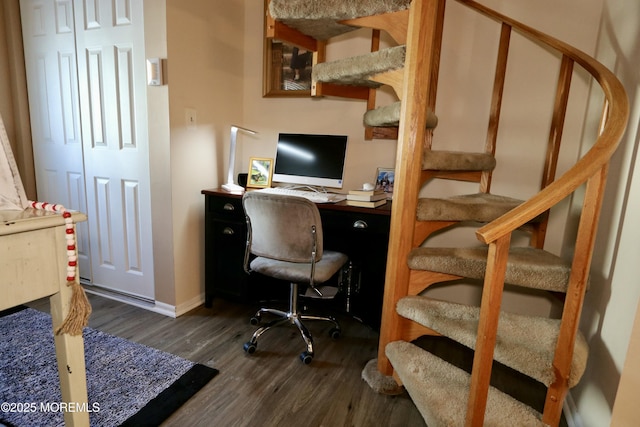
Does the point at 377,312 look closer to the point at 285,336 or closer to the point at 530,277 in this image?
the point at 285,336

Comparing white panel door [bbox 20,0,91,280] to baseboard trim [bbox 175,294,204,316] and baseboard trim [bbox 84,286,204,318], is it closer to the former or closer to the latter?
baseboard trim [bbox 84,286,204,318]

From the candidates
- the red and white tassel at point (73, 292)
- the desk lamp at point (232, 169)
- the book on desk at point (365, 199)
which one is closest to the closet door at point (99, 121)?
the desk lamp at point (232, 169)

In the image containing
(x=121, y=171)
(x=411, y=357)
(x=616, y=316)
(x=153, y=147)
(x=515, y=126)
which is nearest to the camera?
(x=616, y=316)

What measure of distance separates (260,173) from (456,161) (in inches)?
54.2

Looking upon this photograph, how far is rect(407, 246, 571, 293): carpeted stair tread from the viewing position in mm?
1374

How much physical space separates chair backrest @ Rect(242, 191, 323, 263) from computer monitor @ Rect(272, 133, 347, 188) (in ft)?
1.93

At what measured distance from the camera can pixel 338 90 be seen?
7.31 ft

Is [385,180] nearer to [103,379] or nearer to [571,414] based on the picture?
[571,414]

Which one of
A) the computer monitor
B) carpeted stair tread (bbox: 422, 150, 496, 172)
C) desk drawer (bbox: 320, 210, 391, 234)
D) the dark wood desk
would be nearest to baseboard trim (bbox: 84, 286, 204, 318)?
the dark wood desk

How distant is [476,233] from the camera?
108 centimetres

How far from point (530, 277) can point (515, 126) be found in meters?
1.08

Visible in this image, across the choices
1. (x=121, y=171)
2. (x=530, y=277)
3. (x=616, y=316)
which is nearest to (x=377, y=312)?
(x=530, y=277)

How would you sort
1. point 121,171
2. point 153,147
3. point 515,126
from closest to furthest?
point 515,126 < point 153,147 < point 121,171

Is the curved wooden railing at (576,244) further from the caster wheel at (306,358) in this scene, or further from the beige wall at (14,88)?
the beige wall at (14,88)
